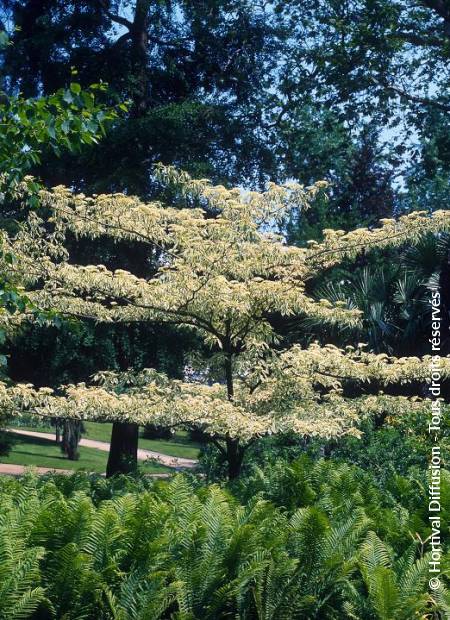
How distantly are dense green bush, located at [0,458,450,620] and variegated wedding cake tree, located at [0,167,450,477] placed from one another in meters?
2.60

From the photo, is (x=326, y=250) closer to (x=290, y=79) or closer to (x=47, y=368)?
(x=47, y=368)

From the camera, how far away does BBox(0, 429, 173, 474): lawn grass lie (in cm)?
2027

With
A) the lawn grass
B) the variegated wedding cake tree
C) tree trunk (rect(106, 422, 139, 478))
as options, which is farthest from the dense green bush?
the lawn grass

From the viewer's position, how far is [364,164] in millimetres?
25109

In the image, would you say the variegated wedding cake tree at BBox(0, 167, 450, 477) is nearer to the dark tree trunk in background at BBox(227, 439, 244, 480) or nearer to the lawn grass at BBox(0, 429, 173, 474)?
the dark tree trunk in background at BBox(227, 439, 244, 480)

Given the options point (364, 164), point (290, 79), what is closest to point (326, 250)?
point (290, 79)

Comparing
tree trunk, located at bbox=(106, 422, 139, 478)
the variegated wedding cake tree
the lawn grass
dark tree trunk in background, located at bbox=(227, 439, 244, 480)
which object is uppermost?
the variegated wedding cake tree

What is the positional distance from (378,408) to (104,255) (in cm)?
943

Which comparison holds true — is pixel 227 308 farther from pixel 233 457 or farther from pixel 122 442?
pixel 122 442

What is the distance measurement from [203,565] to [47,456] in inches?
847

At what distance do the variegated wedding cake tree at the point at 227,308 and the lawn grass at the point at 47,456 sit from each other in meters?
10.5

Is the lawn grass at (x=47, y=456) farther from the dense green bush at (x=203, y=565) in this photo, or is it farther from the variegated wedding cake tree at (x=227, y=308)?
the dense green bush at (x=203, y=565)

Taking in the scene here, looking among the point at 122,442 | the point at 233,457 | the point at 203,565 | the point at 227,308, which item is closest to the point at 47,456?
the point at 122,442

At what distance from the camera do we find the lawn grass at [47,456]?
66.5ft
